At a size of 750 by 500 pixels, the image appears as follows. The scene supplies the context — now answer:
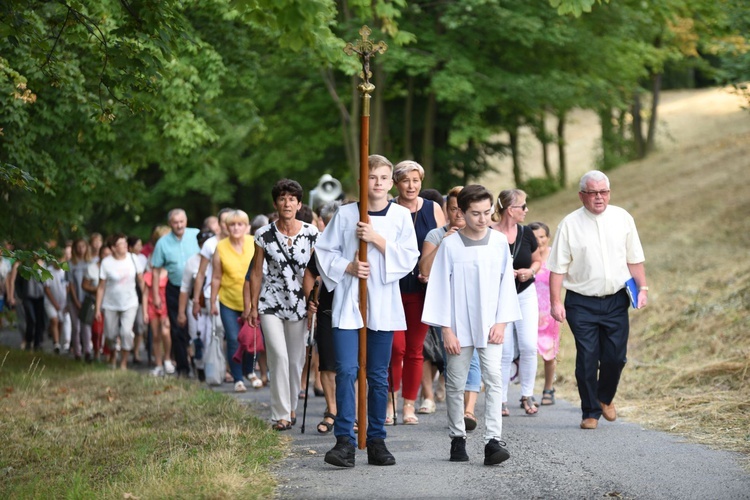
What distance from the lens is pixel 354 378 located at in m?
7.84

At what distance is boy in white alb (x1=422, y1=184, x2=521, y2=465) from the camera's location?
778 cm

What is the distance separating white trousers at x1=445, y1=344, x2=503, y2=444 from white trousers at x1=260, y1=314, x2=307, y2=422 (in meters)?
2.11

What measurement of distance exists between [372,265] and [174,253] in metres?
6.68

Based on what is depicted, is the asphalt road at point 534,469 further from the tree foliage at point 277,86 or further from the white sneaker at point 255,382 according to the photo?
the white sneaker at point 255,382

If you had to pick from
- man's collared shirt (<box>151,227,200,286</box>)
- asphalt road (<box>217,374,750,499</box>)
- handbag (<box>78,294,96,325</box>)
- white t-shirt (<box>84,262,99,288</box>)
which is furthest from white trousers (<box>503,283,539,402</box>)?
handbag (<box>78,294,96,325</box>)

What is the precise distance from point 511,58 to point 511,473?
21318mm

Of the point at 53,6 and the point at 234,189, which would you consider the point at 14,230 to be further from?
the point at 234,189

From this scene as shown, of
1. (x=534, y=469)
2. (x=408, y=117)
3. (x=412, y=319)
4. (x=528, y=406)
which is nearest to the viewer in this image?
(x=534, y=469)

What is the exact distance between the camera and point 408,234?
7.95 metres

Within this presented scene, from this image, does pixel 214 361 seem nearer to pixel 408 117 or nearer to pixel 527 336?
pixel 527 336

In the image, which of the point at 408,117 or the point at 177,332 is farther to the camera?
the point at 408,117

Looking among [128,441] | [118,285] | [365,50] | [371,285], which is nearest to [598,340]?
[371,285]

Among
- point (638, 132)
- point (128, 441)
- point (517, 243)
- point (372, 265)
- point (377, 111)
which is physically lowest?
point (128, 441)

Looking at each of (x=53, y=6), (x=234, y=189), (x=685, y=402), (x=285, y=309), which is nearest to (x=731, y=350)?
(x=685, y=402)
